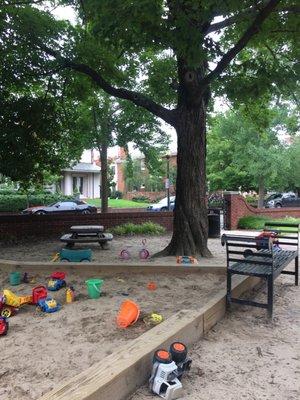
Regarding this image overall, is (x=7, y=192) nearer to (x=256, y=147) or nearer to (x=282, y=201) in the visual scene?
(x=256, y=147)

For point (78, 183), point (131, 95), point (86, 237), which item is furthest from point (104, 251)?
point (78, 183)

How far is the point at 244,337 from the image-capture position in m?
4.72

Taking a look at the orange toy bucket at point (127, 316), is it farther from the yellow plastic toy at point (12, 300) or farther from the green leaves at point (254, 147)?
the green leaves at point (254, 147)

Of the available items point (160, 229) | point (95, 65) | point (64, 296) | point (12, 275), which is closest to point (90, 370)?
point (64, 296)

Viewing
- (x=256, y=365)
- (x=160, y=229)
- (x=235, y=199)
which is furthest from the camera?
(x=235, y=199)

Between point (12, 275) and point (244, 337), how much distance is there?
3636 millimetres

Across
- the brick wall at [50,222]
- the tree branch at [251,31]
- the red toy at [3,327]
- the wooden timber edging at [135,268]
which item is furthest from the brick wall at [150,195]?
the red toy at [3,327]

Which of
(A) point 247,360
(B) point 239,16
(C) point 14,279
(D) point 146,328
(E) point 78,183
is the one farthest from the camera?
(E) point 78,183

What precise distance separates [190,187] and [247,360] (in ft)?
17.4

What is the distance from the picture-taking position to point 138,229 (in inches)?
552

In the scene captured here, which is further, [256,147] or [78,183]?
[78,183]

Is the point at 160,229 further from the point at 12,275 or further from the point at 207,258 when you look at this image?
the point at 12,275

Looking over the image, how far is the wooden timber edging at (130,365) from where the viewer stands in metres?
2.88

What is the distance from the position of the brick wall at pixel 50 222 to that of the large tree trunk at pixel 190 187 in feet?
16.8
